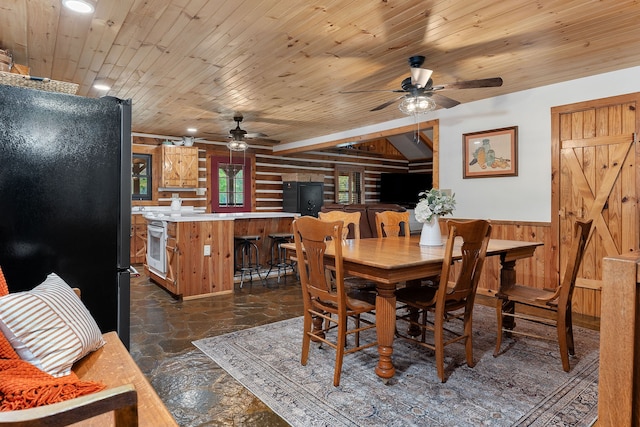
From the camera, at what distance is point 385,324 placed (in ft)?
7.72

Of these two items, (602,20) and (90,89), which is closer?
(602,20)

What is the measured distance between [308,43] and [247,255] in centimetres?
343

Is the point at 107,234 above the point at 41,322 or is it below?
above

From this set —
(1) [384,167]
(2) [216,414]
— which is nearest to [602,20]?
(2) [216,414]

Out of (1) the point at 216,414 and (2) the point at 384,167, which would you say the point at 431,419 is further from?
(2) the point at 384,167

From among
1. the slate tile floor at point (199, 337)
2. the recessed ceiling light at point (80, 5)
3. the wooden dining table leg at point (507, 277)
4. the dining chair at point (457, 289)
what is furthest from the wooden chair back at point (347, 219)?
the recessed ceiling light at point (80, 5)

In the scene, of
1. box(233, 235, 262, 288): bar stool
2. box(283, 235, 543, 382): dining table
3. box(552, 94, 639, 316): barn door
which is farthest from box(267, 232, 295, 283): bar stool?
box(552, 94, 639, 316): barn door

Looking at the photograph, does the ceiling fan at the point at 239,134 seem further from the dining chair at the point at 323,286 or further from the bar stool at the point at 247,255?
the dining chair at the point at 323,286

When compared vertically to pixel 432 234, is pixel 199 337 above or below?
below

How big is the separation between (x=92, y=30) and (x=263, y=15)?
4.37 ft

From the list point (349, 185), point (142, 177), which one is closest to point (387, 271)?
point (142, 177)

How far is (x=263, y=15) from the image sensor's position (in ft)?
8.42

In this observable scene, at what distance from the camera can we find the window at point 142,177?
7098mm

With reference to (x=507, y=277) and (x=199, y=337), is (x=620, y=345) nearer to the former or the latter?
(x=507, y=277)
